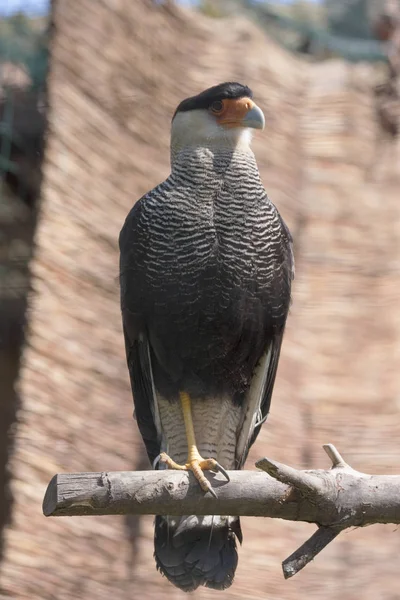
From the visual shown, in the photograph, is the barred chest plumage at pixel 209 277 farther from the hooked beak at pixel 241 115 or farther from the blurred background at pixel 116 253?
the blurred background at pixel 116 253

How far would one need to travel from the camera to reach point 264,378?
447 cm

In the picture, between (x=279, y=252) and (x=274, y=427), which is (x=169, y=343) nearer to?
(x=279, y=252)

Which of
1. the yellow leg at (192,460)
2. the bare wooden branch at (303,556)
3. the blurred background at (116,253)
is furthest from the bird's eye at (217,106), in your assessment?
the blurred background at (116,253)

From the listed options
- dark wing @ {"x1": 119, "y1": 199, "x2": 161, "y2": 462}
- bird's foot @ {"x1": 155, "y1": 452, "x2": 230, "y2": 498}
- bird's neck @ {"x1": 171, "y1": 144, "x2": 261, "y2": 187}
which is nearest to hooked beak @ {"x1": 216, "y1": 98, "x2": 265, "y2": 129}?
bird's neck @ {"x1": 171, "y1": 144, "x2": 261, "y2": 187}

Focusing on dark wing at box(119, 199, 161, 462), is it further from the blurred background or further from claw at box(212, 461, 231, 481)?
the blurred background

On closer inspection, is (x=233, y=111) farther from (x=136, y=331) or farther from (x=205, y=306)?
(x=136, y=331)

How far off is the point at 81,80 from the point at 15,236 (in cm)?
160

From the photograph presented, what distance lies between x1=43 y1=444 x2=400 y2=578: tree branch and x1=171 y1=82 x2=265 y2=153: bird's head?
1.55 meters

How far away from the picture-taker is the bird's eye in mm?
4473

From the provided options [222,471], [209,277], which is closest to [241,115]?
[209,277]

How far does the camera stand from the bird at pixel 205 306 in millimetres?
4164

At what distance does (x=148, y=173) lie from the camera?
7449mm

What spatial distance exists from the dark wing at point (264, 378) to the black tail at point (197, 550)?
41 cm

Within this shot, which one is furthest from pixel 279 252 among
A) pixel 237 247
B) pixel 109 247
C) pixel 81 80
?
pixel 81 80
